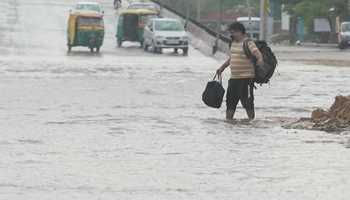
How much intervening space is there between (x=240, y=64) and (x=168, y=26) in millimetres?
36218

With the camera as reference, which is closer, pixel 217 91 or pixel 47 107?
pixel 217 91

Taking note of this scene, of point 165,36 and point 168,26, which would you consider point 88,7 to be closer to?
point 168,26

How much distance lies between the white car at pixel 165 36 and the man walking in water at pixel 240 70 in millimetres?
33631

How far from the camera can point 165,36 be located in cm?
5119

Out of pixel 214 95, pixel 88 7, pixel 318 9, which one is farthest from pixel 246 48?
pixel 318 9

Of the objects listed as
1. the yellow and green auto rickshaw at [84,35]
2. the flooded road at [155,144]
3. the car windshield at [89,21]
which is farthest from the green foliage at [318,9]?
the flooded road at [155,144]

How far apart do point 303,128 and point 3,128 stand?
4.61 metres

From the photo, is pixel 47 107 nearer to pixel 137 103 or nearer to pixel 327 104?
pixel 137 103

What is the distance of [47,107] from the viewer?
1975 cm

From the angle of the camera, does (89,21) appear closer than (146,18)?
Yes

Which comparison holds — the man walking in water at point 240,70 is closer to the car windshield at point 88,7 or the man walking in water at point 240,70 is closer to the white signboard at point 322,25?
the car windshield at point 88,7

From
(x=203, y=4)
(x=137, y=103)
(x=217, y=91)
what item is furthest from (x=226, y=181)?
(x=203, y=4)

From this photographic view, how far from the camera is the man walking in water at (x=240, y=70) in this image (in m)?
16.8

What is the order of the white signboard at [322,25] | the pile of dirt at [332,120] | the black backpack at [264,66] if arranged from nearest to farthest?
the pile of dirt at [332,120] < the black backpack at [264,66] < the white signboard at [322,25]
